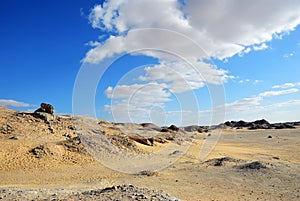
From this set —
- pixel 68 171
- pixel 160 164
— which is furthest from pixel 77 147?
pixel 160 164

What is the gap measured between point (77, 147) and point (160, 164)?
5.96m

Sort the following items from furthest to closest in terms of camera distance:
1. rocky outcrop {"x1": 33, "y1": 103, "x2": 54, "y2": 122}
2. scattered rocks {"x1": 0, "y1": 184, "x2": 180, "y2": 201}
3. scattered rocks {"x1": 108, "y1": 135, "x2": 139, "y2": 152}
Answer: rocky outcrop {"x1": 33, "y1": 103, "x2": 54, "y2": 122} < scattered rocks {"x1": 108, "y1": 135, "x2": 139, "y2": 152} < scattered rocks {"x1": 0, "y1": 184, "x2": 180, "y2": 201}

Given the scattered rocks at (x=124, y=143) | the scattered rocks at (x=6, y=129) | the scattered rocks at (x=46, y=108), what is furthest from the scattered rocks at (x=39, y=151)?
the scattered rocks at (x=46, y=108)

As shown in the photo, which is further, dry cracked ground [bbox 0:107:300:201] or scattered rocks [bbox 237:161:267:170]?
scattered rocks [bbox 237:161:267:170]

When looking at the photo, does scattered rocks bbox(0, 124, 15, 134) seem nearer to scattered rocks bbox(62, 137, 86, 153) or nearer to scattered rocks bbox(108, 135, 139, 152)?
scattered rocks bbox(62, 137, 86, 153)

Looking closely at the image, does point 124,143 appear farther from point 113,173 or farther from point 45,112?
point 45,112

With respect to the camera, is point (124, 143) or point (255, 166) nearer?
point (255, 166)

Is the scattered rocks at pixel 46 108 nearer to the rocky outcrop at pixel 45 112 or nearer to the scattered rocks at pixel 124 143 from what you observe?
the rocky outcrop at pixel 45 112

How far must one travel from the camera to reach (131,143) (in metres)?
24.7

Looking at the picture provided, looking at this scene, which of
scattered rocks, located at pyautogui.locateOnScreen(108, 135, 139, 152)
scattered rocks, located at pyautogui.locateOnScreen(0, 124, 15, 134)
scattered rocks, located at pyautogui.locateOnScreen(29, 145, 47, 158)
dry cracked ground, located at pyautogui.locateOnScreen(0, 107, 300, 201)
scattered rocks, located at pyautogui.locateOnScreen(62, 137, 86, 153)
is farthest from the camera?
scattered rocks, located at pyautogui.locateOnScreen(0, 124, 15, 134)

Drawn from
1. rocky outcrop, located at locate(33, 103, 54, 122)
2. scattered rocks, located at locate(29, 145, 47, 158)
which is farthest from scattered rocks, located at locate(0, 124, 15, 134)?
scattered rocks, located at locate(29, 145, 47, 158)

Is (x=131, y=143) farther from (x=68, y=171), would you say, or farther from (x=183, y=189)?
(x=183, y=189)

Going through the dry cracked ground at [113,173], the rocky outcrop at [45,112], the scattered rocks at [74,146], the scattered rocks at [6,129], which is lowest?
the dry cracked ground at [113,173]

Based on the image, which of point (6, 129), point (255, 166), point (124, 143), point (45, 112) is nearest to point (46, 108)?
point (45, 112)
